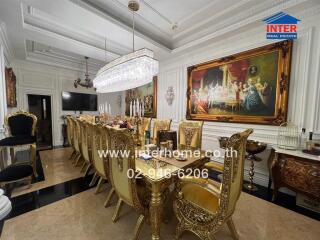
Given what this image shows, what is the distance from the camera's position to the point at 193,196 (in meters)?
1.53

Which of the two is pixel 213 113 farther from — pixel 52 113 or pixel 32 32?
pixel 52 113

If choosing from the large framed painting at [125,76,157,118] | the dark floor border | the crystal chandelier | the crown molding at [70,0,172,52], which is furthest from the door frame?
the crown molding at [70,0,172,52]

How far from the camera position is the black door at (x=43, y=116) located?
563 cm

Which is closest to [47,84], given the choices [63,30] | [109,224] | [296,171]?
[63,30]

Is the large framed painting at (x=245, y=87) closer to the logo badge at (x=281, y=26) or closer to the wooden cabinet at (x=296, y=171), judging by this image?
the logo badge at (x=281, y=26)

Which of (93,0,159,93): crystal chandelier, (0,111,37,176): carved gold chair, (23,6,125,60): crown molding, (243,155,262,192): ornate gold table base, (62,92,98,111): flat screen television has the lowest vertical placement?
(243,155,262,192): ornate gold table base

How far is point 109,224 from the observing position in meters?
1.85

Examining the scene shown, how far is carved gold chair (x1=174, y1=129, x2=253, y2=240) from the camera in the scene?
4.03 feet

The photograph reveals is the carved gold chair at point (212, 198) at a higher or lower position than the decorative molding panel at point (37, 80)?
lower

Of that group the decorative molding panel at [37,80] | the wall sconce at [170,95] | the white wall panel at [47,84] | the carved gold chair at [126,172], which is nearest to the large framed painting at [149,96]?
the wall sconce at [170,95]

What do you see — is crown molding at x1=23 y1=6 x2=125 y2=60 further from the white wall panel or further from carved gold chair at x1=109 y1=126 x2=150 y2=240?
carved gold chair at x1=109 y1=126 x2=150 y2=240

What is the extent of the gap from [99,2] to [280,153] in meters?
3.84

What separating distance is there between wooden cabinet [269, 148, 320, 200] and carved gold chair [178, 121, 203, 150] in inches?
46.7

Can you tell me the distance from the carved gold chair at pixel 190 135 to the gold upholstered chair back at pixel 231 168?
126 cm
